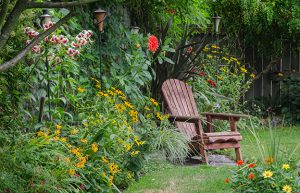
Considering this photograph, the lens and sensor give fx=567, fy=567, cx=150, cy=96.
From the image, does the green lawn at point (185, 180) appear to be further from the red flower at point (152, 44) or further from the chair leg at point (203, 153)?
the red flower at point (152, 44)

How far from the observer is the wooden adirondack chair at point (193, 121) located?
6188 millimetres

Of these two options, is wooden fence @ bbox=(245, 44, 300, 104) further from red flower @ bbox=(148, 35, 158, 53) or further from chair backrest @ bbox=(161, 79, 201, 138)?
red flower @ bbox=(148, 35, 158, 53)

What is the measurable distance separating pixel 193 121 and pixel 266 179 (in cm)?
214

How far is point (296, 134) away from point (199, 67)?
5.88 feet

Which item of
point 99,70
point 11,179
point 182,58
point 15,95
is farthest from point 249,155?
point 11,179

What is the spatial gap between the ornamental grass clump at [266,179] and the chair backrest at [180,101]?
7.73 feet

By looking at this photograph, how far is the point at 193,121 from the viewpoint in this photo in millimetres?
6160

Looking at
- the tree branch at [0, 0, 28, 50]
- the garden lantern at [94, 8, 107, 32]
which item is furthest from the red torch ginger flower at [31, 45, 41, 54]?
the tree branch at [0, 0, 28, 50]

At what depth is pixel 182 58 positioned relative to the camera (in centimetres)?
740

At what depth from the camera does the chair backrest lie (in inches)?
267

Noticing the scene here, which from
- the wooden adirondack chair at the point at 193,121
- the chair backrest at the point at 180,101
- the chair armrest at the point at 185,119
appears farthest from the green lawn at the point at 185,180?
the chair backrest at the point at 180,101

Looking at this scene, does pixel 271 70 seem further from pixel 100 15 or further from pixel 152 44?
pixel 100 15

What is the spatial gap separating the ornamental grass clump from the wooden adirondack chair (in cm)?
182

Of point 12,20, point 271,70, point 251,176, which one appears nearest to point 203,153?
point 251,176
